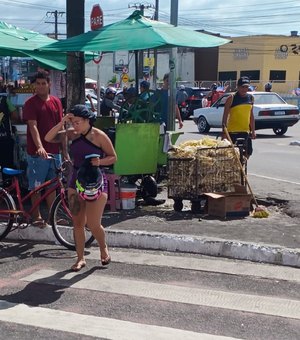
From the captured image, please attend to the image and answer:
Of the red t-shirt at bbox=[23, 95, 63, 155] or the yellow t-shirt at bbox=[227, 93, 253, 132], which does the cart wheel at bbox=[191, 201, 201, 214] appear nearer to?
the yellow t-shirt at bbox=[227, 93, 253, 132]

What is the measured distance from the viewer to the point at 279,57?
188 feet

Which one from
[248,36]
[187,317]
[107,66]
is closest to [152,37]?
[187,317]

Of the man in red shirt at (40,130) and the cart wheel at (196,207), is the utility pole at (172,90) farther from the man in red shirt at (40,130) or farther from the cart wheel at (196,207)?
the man in red shirt at (40,130)

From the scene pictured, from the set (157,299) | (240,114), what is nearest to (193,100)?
(240,114)

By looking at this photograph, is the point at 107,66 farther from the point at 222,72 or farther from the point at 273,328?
the point at 273,328

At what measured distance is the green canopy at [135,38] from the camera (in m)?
7.91

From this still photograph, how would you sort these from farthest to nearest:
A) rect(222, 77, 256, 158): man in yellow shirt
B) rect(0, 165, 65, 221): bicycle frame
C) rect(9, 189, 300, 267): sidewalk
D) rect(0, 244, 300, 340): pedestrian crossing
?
rect(222, 77, 256, 158): man in yellow shirt → rect(0, 165, 65, 221): bicycle frame → rect(9, 189, 300, 267): sidewalk → rect(0, 244, 300, 340): pedestrian crossing

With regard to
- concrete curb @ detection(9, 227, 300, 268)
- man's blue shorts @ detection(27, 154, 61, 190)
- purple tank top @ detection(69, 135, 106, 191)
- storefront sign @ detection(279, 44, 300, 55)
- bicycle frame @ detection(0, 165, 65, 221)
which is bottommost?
concrete curb @ detection(9, 227, 300, 268)

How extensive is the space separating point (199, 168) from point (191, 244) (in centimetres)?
Result: 170

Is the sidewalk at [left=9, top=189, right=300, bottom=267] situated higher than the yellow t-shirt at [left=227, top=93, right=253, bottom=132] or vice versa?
the yellow t-shirt at [left=227, top=93, right=253, bottom=132]

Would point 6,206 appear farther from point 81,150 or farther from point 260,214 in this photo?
point 260,214

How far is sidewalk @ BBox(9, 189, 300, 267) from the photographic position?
6426mm

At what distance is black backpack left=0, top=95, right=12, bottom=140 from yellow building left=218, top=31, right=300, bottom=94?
4795cm

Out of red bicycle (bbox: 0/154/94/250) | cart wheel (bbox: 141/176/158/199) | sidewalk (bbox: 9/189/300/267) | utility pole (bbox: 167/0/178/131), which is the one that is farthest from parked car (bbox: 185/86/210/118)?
red bicycle (bbox: 0/154/94/250)
